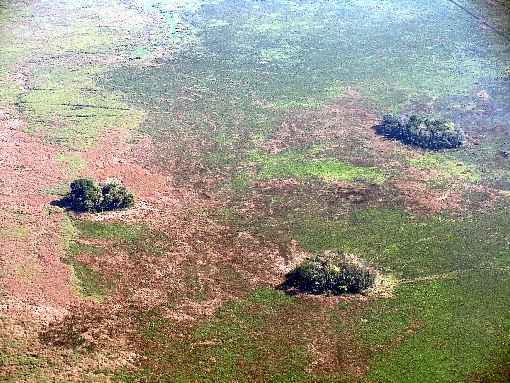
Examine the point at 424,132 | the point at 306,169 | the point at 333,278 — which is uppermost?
the point at 424,132

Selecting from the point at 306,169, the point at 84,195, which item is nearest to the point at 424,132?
the point at 306,169

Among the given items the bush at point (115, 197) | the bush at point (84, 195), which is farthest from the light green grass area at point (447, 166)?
the bush at point (84, 195)

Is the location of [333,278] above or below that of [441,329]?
above

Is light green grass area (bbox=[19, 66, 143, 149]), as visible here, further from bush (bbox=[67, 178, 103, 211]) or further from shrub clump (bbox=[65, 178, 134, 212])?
shrub clump (bbox=[65, 178, 134, 212])

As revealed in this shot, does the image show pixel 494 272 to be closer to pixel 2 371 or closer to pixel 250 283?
pixel 250 283

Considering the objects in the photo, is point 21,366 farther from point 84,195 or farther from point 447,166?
point 447,166

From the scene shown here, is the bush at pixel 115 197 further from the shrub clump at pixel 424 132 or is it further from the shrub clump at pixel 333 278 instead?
the shrub clump at pixel 424 132

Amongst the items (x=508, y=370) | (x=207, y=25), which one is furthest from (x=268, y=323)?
(x=207, y=25)
